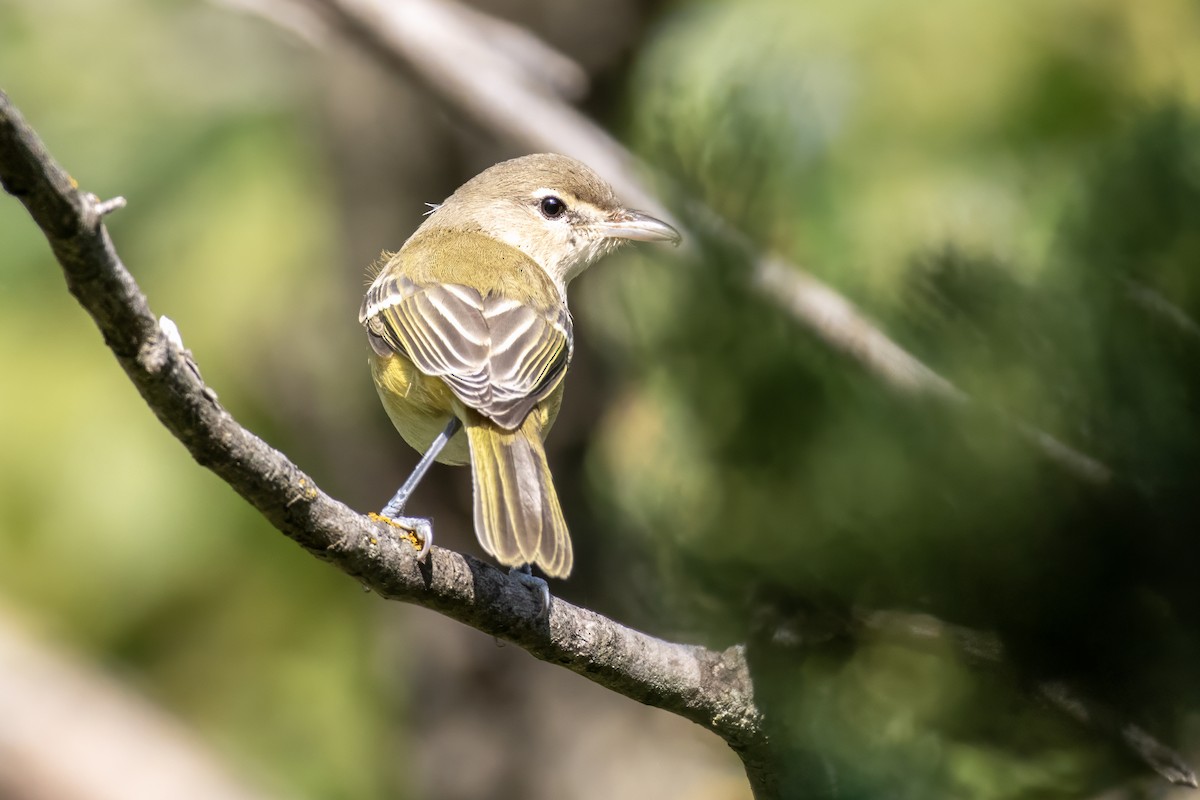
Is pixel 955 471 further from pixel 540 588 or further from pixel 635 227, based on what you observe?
pixel 635 227

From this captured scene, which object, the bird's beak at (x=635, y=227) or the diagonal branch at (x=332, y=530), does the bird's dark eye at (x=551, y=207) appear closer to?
the bird's beak at (x=635, y=227)

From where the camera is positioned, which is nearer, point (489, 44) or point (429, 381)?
point (429, 381)

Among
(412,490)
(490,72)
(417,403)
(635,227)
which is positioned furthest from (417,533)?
(490,72)

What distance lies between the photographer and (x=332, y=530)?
85.4 inches

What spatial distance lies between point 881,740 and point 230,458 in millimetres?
1048

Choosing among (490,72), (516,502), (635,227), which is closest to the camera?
(516,502)

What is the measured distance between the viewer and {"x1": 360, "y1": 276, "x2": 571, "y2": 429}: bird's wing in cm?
328

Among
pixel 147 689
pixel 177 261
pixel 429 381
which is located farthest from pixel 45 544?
pixel 429 381

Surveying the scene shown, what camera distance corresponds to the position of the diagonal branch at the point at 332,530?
5.33 feet

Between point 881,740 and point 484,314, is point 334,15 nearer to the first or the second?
point 484,314

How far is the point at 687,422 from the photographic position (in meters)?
1.69

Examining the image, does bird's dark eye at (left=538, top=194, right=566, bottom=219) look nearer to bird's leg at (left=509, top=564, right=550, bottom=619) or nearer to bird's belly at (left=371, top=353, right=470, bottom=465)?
bird's belly at (left=371, top=353, right=470, bottom=465)

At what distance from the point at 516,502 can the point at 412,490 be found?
569 mm

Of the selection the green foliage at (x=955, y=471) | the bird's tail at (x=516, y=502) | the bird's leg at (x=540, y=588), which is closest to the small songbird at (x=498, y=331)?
the bird's tail at (x=516, y=502)
